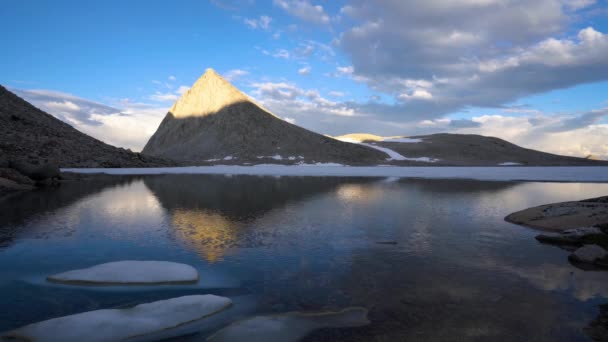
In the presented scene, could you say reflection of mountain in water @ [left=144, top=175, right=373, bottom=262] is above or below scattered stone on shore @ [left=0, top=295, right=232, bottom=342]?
above

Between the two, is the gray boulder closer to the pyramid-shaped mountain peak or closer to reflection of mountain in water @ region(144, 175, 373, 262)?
reflection of mountain in water @ region(144, 175, 373, 262)

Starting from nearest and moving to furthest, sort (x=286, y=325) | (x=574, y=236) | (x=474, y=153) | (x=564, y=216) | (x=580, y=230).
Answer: (x=286, y=325) → (x=574, y=236) → (x=580, y=230) → (x=564, y=216) → (x=474, y=153)

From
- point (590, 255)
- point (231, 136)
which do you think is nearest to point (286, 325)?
point (590, 255)

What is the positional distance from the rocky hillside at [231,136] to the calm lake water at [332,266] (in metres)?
71.1

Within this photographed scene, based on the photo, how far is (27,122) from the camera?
212 ft

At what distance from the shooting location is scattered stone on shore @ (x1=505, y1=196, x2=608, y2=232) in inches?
551

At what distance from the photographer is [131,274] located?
8.70m

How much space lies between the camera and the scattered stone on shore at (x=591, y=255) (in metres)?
10.1

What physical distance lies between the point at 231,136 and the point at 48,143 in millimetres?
Result: 46739

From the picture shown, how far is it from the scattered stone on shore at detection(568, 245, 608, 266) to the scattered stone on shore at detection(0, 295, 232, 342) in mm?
9134

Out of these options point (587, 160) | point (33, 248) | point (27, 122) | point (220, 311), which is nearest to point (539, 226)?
point (220, 311)

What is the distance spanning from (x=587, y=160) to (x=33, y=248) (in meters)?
128

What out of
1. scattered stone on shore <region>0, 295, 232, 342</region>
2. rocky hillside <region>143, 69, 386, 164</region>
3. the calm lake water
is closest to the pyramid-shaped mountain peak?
rocky hillside <region>143, 69, 386, 164</region>

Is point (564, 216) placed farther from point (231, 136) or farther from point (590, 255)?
point (231, 136)
